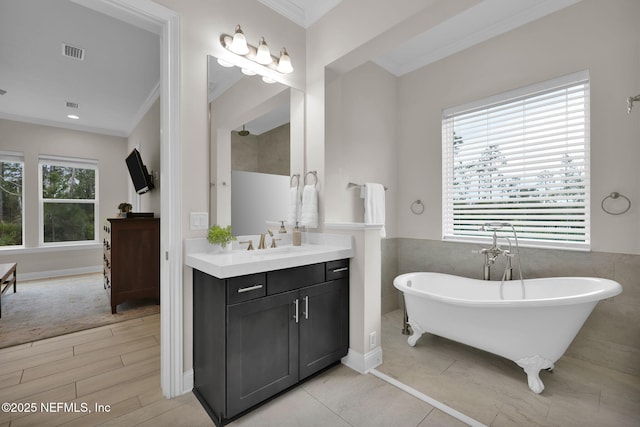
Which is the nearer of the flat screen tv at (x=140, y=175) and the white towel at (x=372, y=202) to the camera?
the white towel at (x=372, y=202)

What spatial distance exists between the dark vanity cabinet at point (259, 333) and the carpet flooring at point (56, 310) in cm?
194

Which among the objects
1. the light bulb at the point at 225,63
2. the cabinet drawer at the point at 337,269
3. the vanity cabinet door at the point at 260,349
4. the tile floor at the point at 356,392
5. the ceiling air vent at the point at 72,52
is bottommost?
the tile floor at the point at 356,392

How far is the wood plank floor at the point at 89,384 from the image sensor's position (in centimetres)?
161

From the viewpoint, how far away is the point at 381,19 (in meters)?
1.99

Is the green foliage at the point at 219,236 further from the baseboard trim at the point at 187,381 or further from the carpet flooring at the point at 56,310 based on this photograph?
the carpet flooring at the point at 56,310

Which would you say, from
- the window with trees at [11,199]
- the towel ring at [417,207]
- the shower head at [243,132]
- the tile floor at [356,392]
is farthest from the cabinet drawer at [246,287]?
the window with trees at [11,199]

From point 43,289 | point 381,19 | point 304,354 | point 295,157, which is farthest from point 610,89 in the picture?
point 43,289

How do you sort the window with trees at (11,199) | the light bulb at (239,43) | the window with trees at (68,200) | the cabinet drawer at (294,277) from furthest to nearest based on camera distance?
the window with trees at (68,200)
the window with trees at (11,199)
the light bulb at (239,43)
the cabinet drawer at (294,277)

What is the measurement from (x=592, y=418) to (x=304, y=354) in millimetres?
1613

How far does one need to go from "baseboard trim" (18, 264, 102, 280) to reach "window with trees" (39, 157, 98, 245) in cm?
50

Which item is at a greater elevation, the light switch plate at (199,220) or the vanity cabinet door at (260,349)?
the light switch plate at (199,220)

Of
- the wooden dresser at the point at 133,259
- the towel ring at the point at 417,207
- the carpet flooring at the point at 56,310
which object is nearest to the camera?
the carpet flooring at the point at 56,310

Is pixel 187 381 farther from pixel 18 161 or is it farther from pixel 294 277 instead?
pixel 18 161

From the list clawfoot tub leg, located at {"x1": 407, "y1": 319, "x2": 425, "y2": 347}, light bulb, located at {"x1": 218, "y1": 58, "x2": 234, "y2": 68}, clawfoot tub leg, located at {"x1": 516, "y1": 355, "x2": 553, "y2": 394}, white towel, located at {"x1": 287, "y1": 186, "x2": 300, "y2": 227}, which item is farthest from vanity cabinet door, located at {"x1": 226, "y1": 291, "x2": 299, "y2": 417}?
light bulb, located at {"x1": 218, "y1": 58, "x2": 234, "y2": 68}
